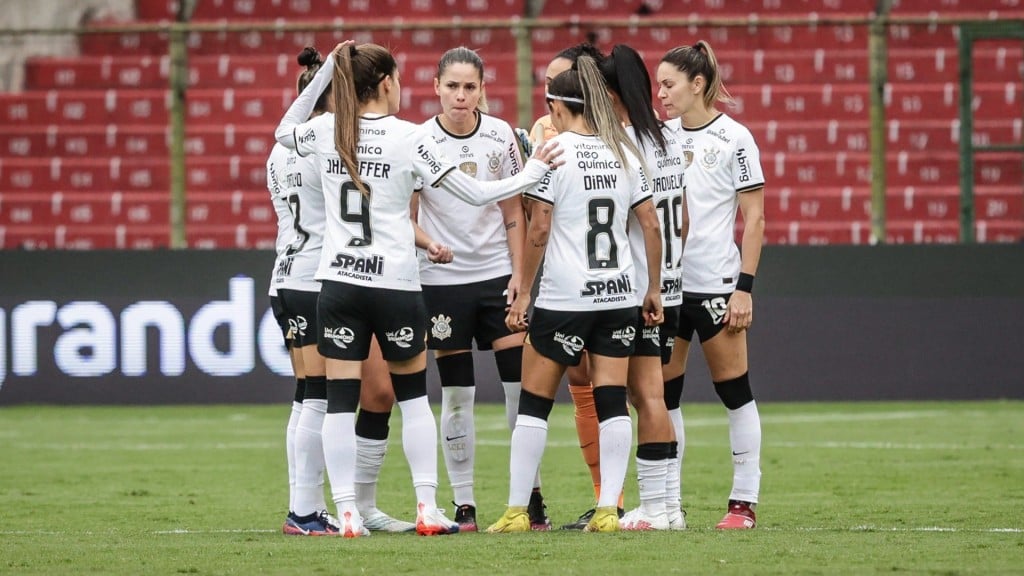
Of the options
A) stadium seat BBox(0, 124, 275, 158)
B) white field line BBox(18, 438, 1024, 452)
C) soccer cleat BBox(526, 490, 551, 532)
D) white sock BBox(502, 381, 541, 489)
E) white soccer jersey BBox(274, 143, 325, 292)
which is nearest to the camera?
white soccer jersey BBox(274, 143, 325, 292)

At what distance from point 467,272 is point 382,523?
3.66 ft

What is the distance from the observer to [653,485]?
6.68m

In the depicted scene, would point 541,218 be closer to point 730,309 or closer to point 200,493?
point 730,309

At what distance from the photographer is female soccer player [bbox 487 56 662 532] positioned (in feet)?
21.2

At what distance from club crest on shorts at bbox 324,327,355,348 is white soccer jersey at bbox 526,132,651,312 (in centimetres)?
77

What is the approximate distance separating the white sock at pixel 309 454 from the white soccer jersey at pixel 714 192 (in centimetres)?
161

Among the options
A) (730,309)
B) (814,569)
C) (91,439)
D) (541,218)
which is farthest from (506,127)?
(91,439)

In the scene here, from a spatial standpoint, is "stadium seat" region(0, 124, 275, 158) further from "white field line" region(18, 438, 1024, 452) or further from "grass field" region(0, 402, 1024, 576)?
"white field line" region(18, 438, 1024, 452)

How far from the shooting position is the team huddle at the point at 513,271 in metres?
6.36

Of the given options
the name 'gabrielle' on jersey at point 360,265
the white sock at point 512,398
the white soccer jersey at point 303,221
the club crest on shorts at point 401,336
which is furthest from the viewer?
the white sock at point 512,398

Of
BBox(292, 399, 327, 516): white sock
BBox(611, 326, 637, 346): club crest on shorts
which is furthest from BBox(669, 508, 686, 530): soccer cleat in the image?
BBox(292, 399, 327, 516): white sock

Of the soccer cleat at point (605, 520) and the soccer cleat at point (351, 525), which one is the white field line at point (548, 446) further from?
the soccer cleat at point (351, 525)

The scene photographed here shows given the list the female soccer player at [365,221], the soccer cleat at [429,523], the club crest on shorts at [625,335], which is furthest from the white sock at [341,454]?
the club crest on shorts at [625,335]

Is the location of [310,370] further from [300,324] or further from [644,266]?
[644,266]
